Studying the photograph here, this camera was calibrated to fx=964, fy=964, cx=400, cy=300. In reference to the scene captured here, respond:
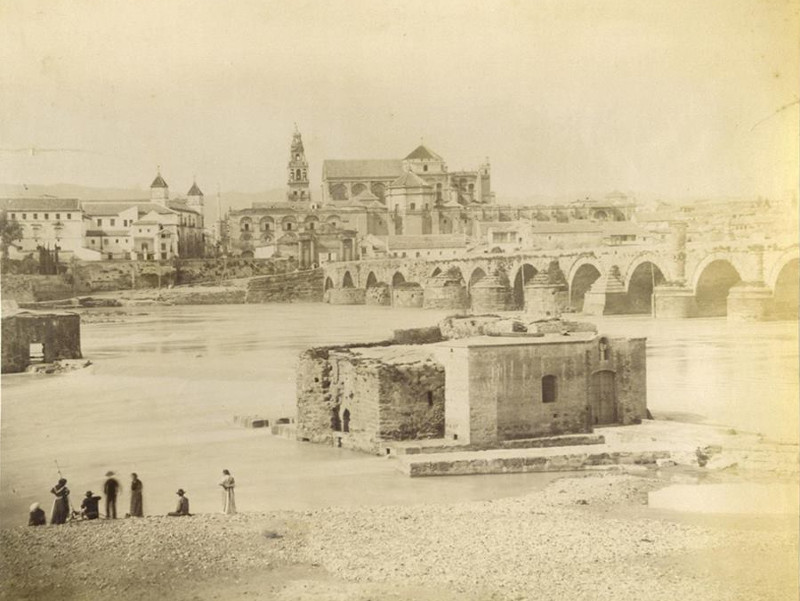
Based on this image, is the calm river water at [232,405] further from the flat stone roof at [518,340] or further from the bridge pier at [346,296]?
the flat stone roof at [518,340]

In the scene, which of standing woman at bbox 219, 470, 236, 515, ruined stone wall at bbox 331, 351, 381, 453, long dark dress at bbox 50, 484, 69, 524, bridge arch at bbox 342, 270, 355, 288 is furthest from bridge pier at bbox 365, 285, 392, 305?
long dark dress at bbox 50, 484, 69, 524

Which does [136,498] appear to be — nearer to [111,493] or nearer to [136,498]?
[136,498]

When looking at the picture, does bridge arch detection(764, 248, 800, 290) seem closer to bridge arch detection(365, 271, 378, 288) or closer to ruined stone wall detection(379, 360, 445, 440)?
ruined stone wall detection(379, 360, 445, 440)

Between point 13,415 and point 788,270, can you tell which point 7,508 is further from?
point 788,270

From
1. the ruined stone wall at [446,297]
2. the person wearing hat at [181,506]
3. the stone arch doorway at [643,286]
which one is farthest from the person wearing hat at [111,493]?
the stone arch doorway at [643,286]

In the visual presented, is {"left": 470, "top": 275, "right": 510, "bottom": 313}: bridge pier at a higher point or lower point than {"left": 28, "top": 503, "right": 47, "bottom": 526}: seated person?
higher
